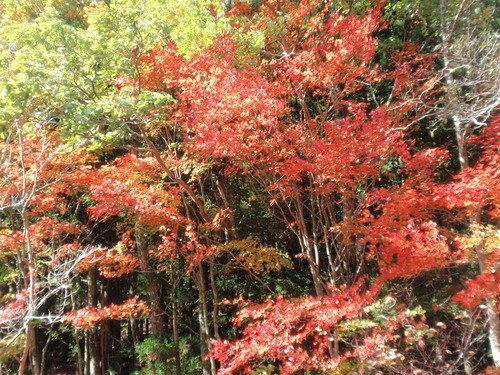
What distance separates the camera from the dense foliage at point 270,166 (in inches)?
223

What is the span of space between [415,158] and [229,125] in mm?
5040

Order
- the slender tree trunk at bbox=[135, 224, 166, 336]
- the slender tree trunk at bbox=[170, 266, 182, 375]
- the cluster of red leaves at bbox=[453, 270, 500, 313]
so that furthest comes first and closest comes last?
the slender tree trunk at bbox=[170, 266, 182, 375], the slender tree trunk at bbox=[135, 224, 166, 336], the cluster of red leaves at bbox=[453, 270, 500, 313]

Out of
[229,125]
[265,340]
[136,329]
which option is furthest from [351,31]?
[136,329]

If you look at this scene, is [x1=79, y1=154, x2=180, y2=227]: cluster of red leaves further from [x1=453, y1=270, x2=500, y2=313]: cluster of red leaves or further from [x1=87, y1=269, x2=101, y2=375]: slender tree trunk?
[x1=453, y1=270, x2=500, y2=313]: cluster of red leaves

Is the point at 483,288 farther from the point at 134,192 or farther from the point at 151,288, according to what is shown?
the point at 151,288

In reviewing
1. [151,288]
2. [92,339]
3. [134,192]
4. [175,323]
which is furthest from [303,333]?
[92,339]

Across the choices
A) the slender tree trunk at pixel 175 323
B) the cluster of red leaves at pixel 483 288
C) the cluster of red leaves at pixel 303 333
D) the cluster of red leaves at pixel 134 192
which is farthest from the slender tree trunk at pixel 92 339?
the cluster of red leaves at pixel 483 288

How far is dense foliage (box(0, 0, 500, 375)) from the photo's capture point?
18.6 feet

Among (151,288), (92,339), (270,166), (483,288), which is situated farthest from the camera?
(92,339)

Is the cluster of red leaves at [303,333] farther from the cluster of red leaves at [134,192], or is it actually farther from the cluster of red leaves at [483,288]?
the cluster of red leaves at [134,192]

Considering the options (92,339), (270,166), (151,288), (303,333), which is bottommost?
(92,339)

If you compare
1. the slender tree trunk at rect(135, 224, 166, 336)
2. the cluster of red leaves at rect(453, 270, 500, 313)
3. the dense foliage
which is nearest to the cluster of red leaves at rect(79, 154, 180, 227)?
the dense foliage

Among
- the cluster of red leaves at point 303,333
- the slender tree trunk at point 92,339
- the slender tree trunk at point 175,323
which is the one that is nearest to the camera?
the cluster of red leaves at point 303,333

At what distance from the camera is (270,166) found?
27.5 feet
